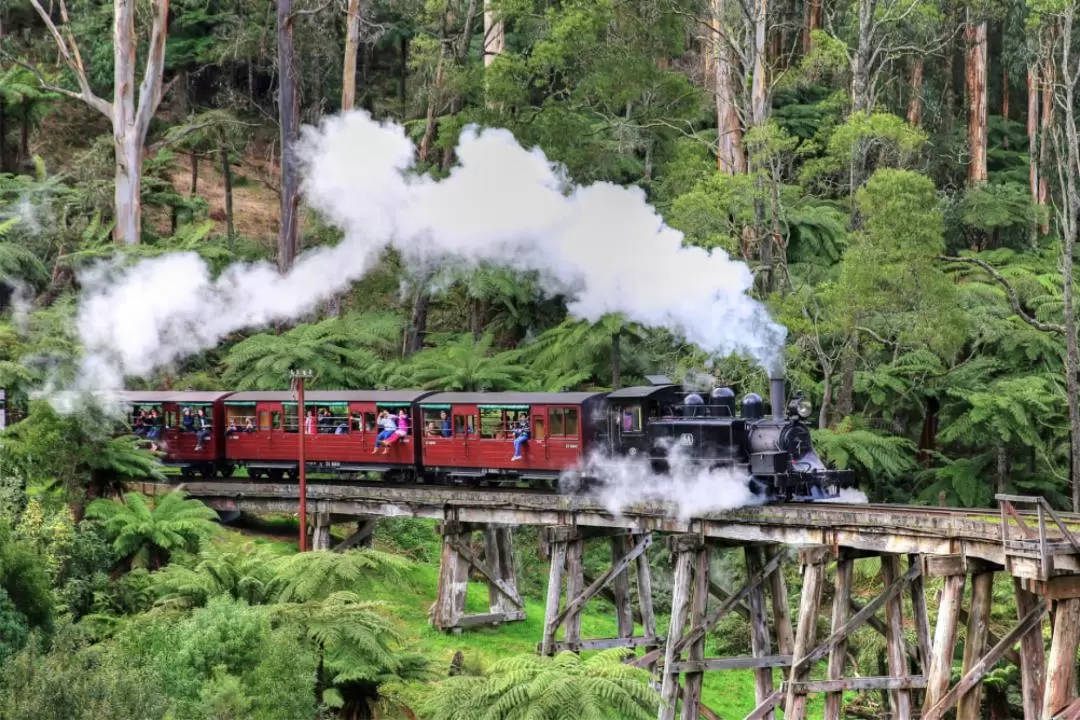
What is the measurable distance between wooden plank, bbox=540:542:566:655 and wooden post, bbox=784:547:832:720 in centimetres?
512

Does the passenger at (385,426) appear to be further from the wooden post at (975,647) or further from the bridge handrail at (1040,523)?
the bridge handrail at (1040,523)

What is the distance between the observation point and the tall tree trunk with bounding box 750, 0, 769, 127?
34.5 meters

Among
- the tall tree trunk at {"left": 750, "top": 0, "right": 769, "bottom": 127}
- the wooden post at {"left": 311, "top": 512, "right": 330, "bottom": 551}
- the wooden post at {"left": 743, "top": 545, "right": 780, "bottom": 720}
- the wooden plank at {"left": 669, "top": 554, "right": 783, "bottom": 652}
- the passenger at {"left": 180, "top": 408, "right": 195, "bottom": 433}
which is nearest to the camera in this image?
the wooden plank at {"left": 669, "top": 554, "right": 783, "bottom": 652}

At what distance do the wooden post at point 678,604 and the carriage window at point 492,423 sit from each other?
18.2ft

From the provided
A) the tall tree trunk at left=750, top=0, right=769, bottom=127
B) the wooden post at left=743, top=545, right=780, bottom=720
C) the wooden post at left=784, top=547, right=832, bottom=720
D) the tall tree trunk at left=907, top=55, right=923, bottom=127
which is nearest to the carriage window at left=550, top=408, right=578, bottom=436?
the wooden post at left=743, top=545, right=780, bottom=720

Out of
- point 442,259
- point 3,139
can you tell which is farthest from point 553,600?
point 3,139

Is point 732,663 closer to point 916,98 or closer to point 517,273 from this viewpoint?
point 517,273

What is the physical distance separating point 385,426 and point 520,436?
384 cm

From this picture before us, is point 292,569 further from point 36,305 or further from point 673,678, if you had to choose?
point 36,305

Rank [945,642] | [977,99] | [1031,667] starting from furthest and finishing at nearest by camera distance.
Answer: [977,99]
[1031,667]
[945,642]

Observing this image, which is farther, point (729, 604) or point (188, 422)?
point (188, 422)

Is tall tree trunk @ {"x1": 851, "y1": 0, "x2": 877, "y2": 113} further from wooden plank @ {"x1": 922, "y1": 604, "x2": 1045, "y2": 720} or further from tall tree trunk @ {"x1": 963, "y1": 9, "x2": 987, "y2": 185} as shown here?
tall tree trunk @ {"x1": 963, "y1": 9, "x2": 987, "y2": 185}

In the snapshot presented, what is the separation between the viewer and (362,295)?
141 ft

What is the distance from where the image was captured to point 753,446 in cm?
2552
